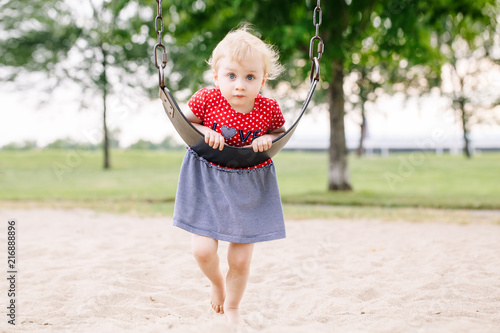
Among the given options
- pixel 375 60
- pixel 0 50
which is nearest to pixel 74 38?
pixel 0 50

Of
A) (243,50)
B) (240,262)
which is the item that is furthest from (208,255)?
(243,50)

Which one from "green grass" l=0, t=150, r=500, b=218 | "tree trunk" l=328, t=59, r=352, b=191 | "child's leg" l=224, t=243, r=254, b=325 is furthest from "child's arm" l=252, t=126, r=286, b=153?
"tree trunk" l=328, t=59, r=352, b=191

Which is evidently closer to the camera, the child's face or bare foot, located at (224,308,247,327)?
the child's face

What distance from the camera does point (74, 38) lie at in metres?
19.4

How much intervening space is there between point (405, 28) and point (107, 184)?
33.6 feet

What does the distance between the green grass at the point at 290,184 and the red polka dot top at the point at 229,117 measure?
468 centimetres

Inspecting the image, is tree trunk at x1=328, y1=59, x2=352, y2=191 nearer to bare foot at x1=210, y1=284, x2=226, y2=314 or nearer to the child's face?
bare foot at x1=210, y1=284, x2=226, y2=314

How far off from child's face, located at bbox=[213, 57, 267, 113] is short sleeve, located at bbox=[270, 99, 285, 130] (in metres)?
0.19

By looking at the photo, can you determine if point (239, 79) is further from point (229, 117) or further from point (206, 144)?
point (206, 144)

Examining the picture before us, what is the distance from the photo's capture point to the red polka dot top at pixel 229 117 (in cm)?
255

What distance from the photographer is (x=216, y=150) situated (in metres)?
2.44

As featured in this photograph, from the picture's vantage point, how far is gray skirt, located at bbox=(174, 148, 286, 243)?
2.53 m

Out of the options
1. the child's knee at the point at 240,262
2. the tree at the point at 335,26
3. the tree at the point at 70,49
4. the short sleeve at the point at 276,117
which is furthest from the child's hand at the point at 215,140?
the tree at the point at 70,49

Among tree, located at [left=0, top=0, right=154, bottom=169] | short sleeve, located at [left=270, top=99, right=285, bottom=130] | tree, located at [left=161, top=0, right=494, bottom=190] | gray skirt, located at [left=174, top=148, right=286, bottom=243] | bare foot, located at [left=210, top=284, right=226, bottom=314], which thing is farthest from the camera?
tree, located at [left=0, top=0, right=154, bottom=169]
